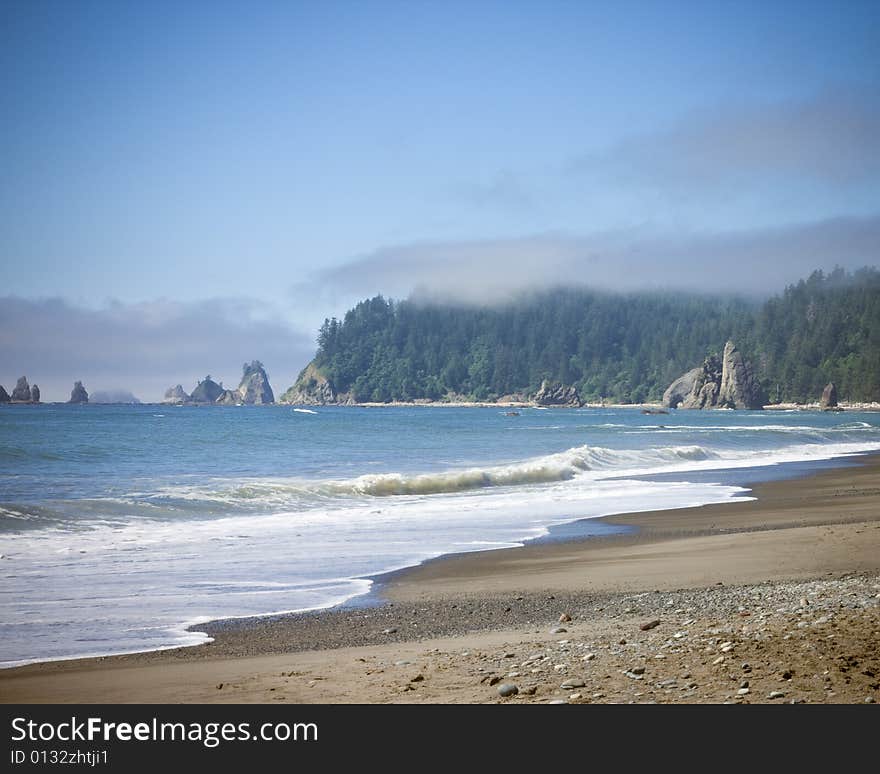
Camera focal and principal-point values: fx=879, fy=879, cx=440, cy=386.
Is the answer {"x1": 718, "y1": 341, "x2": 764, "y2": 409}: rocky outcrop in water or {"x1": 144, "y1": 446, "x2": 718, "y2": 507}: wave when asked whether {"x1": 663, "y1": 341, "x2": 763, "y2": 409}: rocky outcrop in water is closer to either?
{"x1": 718, "y1": 341, "x2": 764, "y2": 409}: rocky outcrop in water

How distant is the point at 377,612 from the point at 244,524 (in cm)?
898

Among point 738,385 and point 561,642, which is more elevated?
point 738,385

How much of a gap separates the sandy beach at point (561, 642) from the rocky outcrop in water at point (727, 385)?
181 meters

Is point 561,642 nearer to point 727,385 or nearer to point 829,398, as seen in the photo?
point 829,398

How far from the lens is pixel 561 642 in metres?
7.34

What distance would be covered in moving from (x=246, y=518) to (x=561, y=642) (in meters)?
12.9

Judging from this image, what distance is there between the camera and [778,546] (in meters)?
13.2

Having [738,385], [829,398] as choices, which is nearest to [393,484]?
[829,398]

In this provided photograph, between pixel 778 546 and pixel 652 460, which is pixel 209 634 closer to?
pixel 778 546

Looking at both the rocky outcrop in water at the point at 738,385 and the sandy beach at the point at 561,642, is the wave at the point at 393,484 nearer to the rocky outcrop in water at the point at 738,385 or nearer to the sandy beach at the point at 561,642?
the sandy beach at the point at 561,642

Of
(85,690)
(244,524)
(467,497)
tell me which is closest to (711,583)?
(85,690)

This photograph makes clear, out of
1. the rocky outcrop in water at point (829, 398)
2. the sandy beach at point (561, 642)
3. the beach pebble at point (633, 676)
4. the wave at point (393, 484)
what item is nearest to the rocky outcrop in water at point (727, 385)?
the rocky outcrop in water at point (829, 398)

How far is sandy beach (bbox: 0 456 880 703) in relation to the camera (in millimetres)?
5883

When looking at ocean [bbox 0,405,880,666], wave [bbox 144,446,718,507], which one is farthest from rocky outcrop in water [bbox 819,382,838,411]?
wave [bbox 144,446,718,507]
